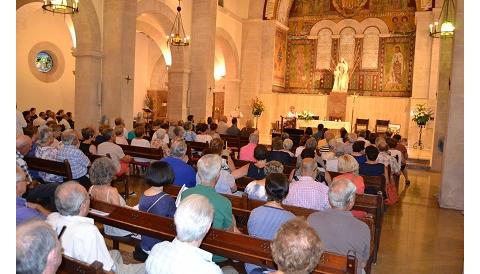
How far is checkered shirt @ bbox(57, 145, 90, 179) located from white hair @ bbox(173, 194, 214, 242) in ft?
14.1

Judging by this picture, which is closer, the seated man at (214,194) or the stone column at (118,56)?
the seated man at (214,194)

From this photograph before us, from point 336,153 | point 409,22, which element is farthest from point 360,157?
point 409,22

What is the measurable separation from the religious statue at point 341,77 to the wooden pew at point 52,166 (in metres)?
17.3

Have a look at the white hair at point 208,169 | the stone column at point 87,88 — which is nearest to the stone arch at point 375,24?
the stone column at point 87,88

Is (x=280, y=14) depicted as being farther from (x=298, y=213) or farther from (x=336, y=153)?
(x=298, y=213)

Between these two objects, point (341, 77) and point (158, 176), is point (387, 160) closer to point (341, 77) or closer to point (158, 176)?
point (158, 176)

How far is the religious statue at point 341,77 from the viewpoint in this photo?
70.5ft

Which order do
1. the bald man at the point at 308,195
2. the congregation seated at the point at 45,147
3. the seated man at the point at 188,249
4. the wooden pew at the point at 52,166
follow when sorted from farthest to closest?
the congregation seated at the point at 45,147 → the wooden pew at the point at 52,166 → the bald man at the point at 308,195 → the seated man at the point at 188,249

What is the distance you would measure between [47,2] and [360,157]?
7.60 metres

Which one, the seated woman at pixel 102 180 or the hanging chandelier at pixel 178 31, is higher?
the hanging chandelier at pixel 178 31

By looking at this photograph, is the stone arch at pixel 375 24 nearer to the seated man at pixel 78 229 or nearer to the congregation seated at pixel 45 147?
the congregation seated at pixel 45 147

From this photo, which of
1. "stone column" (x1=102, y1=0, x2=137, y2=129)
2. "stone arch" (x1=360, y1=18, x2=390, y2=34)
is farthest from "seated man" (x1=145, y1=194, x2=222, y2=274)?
"stone arch" (x1=360, y1=18, x2=390, y2=34)

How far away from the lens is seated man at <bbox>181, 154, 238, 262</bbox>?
393cm

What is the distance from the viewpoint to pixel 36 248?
203cm
